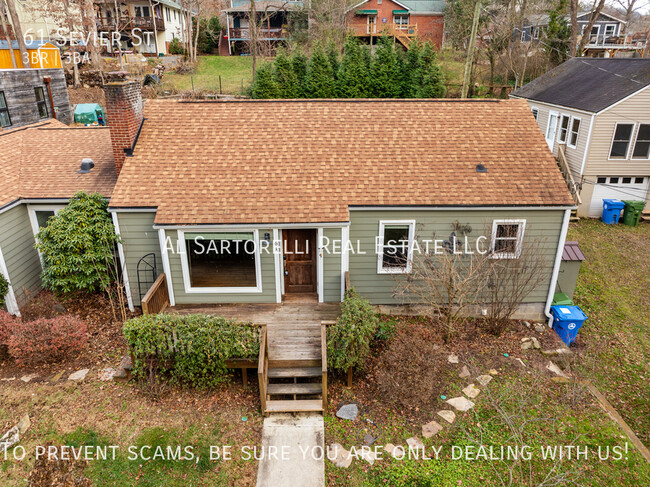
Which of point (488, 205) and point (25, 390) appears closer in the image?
point (25, 390)

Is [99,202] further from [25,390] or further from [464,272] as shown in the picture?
[464,272]

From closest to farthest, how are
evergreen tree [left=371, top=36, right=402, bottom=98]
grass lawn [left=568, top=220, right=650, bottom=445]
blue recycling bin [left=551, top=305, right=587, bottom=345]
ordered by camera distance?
1. grass lawn [left=568, top=220, right=650, bottom=445]
2. blue recycling bin [left=551, top=305, right=587, bottom=345]
3. evergreen tree [left=371, top=36, right=402, bottom=98]

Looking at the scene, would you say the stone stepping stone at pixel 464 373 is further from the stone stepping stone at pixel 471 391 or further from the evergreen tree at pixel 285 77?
the evergreen tree at pixel 285 77

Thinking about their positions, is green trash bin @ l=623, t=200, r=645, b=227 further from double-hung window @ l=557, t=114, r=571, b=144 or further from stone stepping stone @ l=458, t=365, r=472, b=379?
stone stepping stone @ l=458, t=365, r=472, b=379

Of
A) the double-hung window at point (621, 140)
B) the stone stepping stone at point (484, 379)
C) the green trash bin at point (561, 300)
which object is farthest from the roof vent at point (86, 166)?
the double-hung window at point (621, 140)

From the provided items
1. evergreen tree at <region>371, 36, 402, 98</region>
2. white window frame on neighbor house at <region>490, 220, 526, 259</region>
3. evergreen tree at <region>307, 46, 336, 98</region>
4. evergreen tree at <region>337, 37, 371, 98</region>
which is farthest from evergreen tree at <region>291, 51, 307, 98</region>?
white window frame on neighbor house at <region>490, 220, 526, 259</region>

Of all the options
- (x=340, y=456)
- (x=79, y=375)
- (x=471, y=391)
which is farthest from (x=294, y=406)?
(x=79, y=375)

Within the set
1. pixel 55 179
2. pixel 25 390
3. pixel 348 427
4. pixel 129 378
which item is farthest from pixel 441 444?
pixel 55 179
